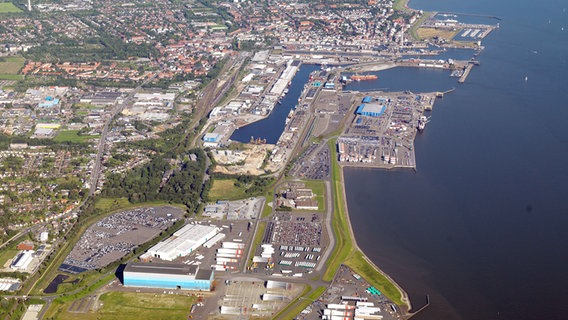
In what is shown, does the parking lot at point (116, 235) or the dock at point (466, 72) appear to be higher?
the parking lot at point (116, 235)

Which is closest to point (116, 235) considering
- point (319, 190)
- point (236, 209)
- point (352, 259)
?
point (236, 209)

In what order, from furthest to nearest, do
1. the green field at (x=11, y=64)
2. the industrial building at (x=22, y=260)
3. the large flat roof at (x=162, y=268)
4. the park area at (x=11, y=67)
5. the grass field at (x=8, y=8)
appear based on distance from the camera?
the grass field at (x=8, y=8) < the green field at (x=11, y=64) < the park area at (x=11, y=67) < the industrial building at (x=22, y=260) < the large flat roof at (x=162, y=268)

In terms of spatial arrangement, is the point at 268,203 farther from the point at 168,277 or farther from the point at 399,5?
the point at 399,5

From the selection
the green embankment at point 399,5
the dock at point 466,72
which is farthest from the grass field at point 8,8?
the dock at point 466,72

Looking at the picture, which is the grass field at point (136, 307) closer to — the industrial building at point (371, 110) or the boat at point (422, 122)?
the boat at point (422, 122)

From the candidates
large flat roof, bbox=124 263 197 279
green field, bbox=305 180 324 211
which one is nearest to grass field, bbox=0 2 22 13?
green field, bbox=305 180 324 211

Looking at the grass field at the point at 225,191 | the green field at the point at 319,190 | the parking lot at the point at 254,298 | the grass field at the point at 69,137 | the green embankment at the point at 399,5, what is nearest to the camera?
the parking lot at the point at 254,298
